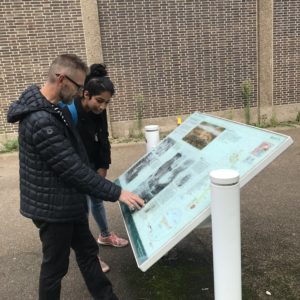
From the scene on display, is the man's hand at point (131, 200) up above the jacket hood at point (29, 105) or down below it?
below

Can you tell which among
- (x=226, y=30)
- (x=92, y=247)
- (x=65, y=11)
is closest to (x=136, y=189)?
(x=92, y=247)

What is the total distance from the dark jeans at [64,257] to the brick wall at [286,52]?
29.5ft

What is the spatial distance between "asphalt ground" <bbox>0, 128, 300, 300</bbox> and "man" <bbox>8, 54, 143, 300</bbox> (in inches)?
38.3

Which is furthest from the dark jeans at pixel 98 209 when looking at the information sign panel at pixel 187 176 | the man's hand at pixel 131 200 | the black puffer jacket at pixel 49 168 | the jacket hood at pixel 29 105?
the jacket hood at pixel 29 105

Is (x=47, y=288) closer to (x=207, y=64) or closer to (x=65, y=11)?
(x=65, y=11)

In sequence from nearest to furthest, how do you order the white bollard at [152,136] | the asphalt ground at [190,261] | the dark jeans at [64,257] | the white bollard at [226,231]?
the white bollard at [226,231], the dark jeans at [64,257], the asphalt ground at [190,261], the white bollard at [152,136]

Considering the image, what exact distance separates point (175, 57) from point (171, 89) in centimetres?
78

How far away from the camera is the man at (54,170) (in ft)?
7.77

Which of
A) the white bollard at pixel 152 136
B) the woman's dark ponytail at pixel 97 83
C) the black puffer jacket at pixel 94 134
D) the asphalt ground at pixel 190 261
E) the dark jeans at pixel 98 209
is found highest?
the woman's dark ponytail at pixel 97 83

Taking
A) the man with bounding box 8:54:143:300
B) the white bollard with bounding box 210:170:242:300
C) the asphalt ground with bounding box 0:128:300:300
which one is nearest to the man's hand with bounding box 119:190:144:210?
the man with bounding box 8:54:143:300

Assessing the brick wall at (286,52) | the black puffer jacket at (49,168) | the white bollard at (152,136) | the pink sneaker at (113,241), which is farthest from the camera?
the brick wall at (286,52)

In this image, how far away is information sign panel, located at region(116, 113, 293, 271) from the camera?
236 centimetres

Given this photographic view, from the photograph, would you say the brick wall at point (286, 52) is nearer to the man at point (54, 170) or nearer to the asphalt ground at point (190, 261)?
the asphalt ground at point (190, 261)

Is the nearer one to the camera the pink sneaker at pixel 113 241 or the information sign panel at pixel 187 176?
the information sign panel at pixel 187 176
